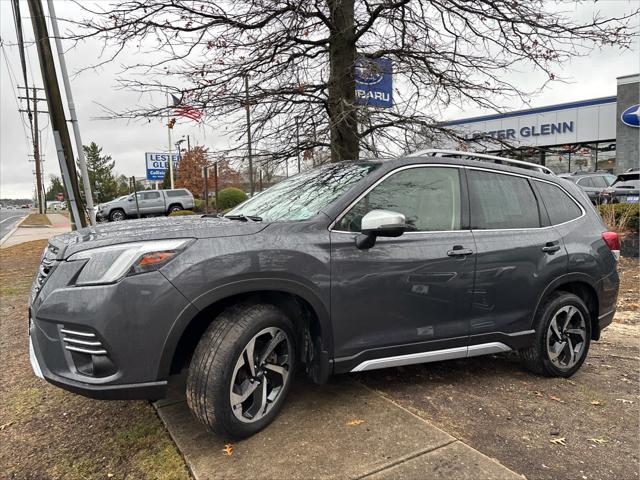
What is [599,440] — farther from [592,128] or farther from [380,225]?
[592,128]

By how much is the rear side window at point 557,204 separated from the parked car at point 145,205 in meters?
26.1

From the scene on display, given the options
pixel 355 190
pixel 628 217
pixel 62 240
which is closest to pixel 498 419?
pixel 355 190

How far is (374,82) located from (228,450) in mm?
5272

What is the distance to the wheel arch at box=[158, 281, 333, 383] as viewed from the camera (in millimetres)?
2512

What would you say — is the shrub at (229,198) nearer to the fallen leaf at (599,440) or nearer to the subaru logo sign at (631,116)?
the subaru logo sign at (631,116)

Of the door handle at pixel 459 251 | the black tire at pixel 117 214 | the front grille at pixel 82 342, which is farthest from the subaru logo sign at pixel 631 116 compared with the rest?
the black tire at pixel 117 214

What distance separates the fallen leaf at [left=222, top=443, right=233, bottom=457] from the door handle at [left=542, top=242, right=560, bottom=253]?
276 cm

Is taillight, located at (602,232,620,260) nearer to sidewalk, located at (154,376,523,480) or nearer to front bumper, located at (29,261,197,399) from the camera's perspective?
sidewalk, located at (154,376,523,480)

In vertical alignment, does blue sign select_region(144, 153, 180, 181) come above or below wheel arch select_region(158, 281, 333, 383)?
above

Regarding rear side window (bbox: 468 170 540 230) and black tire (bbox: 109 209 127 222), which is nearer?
rear side window (bbox: 468 170 540 230)

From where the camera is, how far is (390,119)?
6582mm

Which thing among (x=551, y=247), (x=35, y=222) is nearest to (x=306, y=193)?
(x=551, y=247)

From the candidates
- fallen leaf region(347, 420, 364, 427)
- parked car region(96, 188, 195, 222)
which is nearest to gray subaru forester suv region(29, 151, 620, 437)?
fallen leaf region(347, 420, 364, 427)

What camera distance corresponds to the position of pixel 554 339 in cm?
391
